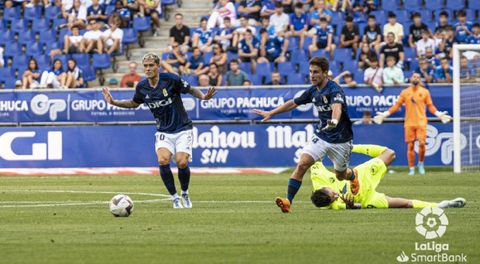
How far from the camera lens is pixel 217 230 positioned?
14.2 metres

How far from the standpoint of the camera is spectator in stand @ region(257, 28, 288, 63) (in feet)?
110

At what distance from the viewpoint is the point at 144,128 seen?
3123 centimetres

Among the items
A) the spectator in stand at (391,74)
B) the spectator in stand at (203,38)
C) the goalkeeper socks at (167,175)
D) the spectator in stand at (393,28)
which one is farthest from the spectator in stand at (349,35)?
the goalkeeper socks at (167,175)

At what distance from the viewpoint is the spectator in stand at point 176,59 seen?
3372 centimetres

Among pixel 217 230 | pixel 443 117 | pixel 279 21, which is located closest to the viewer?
pixel 217 230

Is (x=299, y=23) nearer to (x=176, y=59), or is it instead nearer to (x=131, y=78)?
(x=176, y=59)

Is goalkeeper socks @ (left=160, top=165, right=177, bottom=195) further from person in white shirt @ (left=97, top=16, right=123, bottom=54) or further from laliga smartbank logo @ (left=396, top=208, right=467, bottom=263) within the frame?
person in white shirt @ (left=97, top=16, right=123, bottom=54)

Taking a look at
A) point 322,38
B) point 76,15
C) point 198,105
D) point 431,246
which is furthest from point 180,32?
point 431,246

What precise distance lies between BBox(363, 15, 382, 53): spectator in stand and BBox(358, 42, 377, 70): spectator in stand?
15.3 inches

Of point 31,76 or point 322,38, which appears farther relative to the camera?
point 31,76

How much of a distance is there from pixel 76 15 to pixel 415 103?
1320 centimetres

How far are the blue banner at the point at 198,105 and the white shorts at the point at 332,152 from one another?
43.4ft

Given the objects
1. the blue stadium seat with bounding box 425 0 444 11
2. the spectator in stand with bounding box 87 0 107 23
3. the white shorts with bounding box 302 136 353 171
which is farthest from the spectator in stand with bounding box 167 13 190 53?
the white shorts with bounding box 302 136 353 171

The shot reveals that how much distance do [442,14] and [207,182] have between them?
1099 cm
